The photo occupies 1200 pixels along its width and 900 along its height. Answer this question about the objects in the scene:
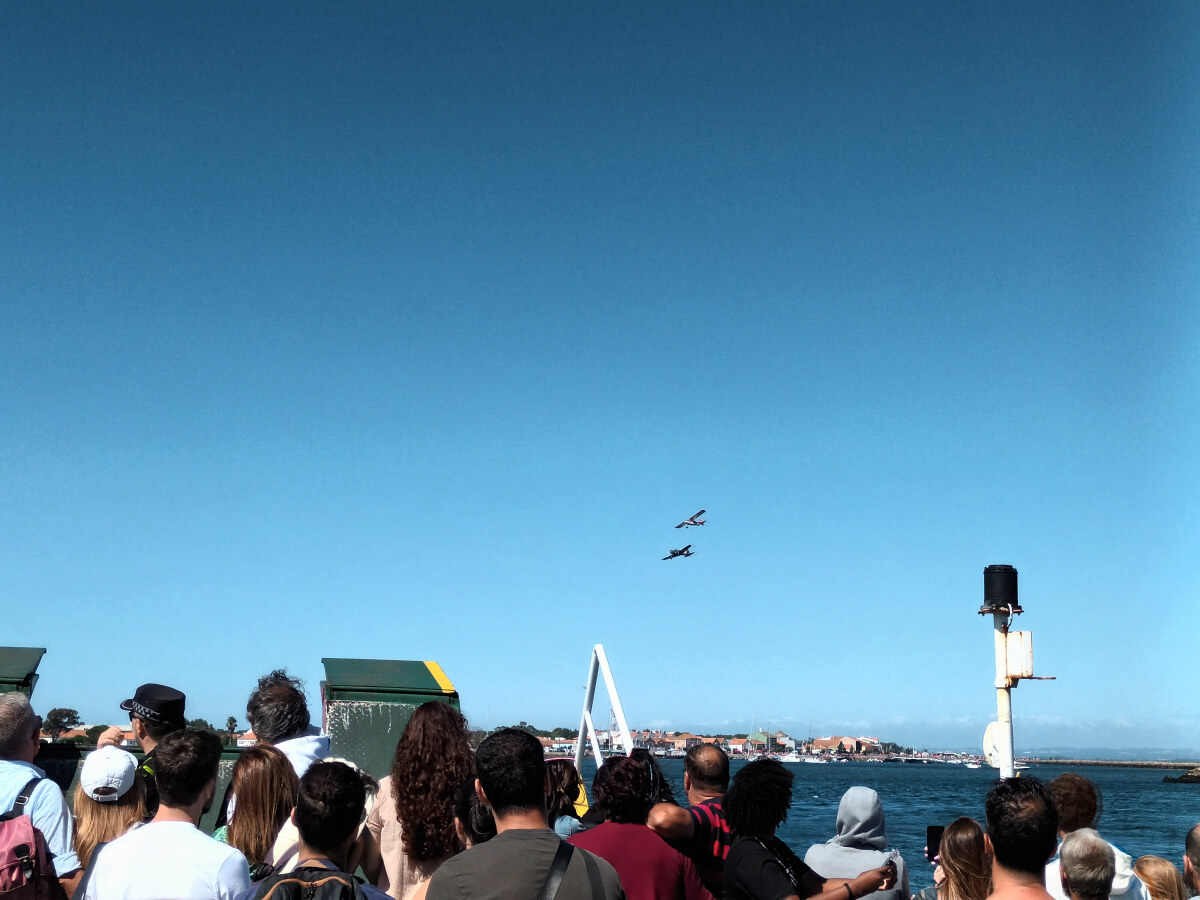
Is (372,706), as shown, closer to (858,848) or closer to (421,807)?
(421,807)

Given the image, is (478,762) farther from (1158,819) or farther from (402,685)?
(1158,819)

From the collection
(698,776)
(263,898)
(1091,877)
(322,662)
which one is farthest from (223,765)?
(1091,877)

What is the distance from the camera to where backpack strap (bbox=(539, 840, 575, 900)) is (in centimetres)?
310

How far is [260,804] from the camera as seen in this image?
415cm

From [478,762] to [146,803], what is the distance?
222 centimetres

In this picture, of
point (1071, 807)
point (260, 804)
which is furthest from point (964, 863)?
point (260, 804)

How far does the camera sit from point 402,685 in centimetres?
730

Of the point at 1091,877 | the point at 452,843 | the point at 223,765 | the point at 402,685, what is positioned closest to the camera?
the point at 1091,877

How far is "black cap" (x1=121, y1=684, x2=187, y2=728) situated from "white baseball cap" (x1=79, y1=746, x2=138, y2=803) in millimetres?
537

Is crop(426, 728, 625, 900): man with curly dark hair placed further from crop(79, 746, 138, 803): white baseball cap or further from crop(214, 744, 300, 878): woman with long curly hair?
crop(79, 746, 138, 803): white baseball cap

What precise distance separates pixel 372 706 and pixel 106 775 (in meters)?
2.73

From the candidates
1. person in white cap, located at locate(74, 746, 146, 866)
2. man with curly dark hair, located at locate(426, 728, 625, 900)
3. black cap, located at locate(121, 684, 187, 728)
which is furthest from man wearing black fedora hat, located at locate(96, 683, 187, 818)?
man with curly dark hair, located at locate(426, 728, 625, 900)

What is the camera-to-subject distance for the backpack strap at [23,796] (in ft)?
14.8

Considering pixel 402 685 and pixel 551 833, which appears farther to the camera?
pixel 402 685
